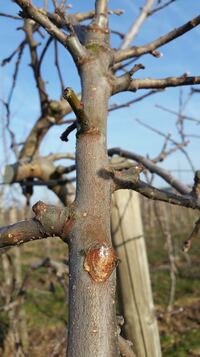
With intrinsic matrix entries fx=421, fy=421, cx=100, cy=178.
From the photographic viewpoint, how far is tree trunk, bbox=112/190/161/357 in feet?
6.19

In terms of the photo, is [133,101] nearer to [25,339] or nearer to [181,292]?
[25,339]

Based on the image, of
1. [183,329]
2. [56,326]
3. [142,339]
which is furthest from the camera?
[56,326]

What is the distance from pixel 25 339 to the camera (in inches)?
212

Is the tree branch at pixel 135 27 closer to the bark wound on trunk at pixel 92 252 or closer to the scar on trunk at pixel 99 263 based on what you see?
the bark wound on trunk at pixel 92 252

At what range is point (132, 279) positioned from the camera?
191 centimetres

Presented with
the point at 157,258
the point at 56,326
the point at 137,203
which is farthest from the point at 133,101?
the point at 157,258

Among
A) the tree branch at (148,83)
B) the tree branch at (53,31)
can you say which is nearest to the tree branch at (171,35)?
the tree branch at (148,83)

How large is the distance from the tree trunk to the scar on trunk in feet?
3.96

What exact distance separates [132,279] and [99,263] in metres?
1.23

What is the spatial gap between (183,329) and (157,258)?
5121 mm

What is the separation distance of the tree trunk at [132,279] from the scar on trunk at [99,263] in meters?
1.21

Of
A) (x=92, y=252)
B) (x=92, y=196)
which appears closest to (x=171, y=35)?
(x=92, y=196)

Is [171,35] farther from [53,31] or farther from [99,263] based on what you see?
[99,263]

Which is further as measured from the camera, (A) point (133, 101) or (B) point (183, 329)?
(B) point (183, 329)
